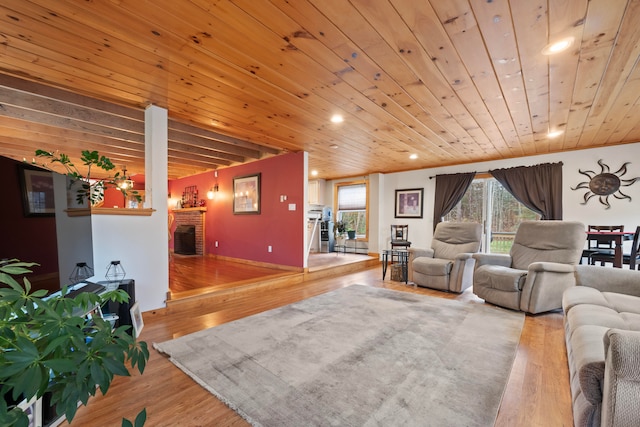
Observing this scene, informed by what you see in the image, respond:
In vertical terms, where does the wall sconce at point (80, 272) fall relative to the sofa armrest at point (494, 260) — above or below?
above

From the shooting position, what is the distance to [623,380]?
1.01 meters

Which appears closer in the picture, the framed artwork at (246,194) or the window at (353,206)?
the framed artwork at (246,194)

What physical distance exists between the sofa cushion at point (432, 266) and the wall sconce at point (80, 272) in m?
3.93

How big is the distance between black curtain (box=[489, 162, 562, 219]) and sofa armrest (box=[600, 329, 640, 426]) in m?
4.88

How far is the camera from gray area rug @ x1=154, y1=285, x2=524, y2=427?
147cm

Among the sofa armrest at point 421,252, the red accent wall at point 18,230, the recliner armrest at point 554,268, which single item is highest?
the red accent wall at point 18,230

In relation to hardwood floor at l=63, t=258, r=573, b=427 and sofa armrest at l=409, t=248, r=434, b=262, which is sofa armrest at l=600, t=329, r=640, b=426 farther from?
sofa armrest at l=409, t=248, r=434, b=262

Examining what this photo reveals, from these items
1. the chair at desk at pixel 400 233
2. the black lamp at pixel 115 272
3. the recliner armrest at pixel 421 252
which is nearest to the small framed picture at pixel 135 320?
the black lamp at pixel 115 272

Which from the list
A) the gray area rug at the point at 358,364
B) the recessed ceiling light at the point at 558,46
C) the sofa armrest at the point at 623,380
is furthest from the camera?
the recessed ceiling light at the point at 558,46

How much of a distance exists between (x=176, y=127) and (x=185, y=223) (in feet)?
13.5

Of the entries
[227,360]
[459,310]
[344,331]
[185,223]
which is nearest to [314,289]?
[344,331]

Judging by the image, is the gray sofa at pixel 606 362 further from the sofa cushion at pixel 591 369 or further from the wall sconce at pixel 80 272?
the wall sconce at pixel 80 272

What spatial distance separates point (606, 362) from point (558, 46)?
2.02 metres

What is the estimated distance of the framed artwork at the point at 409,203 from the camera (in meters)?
6.54
